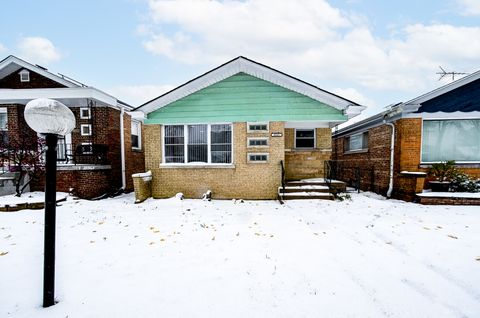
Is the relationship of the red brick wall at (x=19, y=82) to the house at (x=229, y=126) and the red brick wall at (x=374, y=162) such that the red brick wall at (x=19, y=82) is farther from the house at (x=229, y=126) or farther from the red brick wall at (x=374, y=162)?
the red brick wall at (x=374, y=162)

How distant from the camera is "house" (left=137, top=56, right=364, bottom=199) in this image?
8.78m

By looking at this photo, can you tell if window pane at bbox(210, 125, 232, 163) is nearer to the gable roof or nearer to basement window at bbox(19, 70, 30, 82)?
the gable roof

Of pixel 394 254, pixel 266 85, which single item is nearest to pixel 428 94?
pixel 266 85

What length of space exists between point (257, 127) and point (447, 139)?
25.2ft

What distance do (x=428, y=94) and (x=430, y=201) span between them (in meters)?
4.06

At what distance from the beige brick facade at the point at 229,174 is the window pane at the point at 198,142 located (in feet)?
1.62

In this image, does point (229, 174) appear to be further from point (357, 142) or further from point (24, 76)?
point (24, 76)

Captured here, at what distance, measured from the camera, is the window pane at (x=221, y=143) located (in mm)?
9117

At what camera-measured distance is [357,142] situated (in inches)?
509

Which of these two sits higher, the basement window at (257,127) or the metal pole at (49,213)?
the basement window at (257,127)

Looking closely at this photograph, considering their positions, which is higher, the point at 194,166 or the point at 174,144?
the point at 174,144

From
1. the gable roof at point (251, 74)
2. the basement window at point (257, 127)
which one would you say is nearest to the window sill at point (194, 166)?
the basement window at point (257, 127)

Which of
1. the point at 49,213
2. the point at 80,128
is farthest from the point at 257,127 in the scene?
the point at 80,128

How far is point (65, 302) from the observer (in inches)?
97.3
